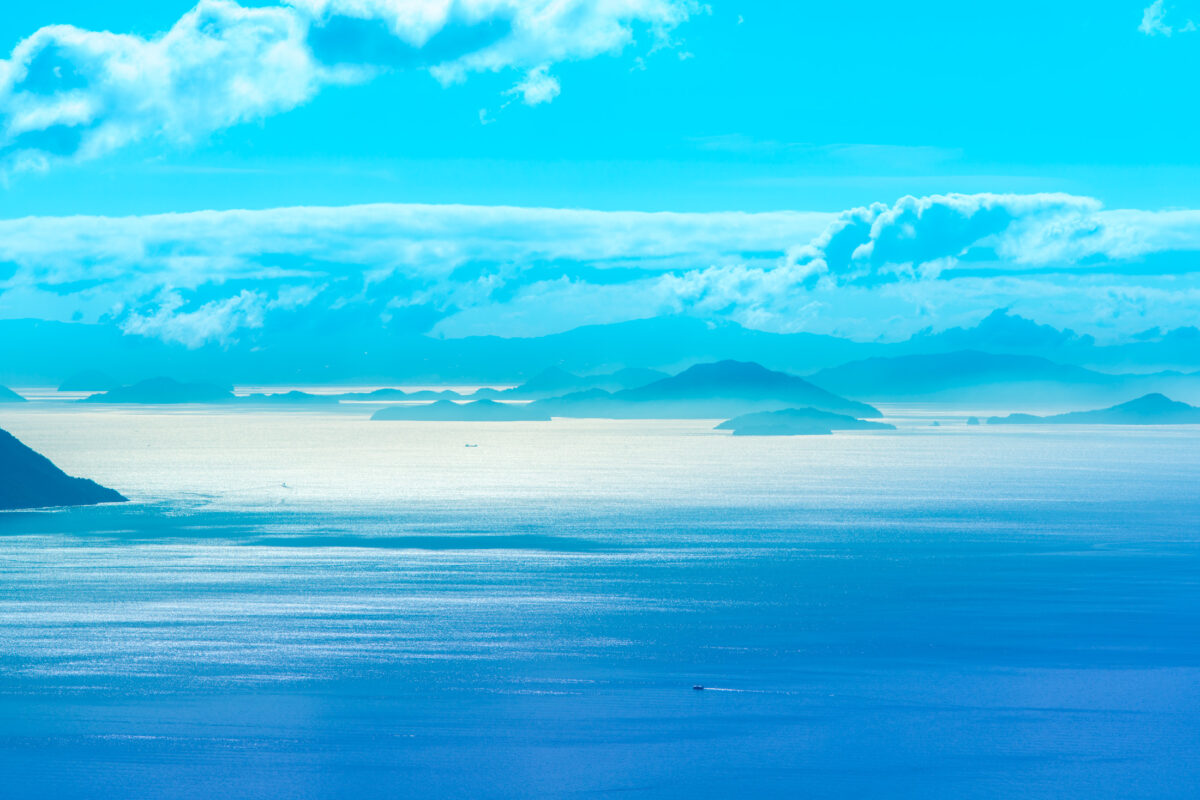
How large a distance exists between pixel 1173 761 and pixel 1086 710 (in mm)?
4460

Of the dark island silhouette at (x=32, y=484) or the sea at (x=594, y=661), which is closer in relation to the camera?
the sea at (x=594, y=661)

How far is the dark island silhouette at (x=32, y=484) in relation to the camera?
92062 mm

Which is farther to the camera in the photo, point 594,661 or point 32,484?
point 32,484

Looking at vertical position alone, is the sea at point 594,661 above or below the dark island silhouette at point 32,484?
below

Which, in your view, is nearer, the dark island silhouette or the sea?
the sea

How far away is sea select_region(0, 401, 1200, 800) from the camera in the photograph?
29953 millimetres

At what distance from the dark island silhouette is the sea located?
288 centimetres

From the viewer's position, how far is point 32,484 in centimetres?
9481

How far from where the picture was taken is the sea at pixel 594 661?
29953 millimetres

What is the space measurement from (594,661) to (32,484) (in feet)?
223

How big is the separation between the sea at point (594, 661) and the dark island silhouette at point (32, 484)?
2.88 m

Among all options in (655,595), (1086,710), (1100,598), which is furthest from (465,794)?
(1100,598)

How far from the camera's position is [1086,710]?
3538 cm

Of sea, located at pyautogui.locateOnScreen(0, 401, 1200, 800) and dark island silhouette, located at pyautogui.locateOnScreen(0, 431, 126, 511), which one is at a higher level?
dark island silhouette, located at pyautogui.locateOnScreen(0, 431, 126, 511)
